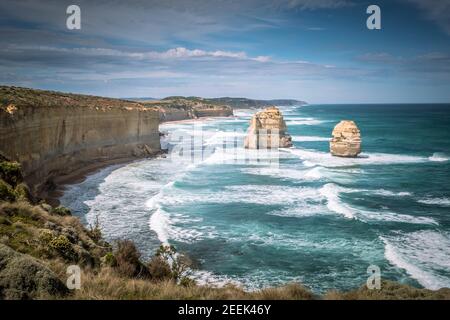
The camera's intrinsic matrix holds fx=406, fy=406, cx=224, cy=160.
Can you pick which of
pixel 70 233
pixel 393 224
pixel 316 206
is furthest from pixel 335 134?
pixel 70 233

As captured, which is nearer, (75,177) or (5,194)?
(5,194)

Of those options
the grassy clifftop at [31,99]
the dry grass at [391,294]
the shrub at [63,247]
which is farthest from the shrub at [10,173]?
the dry grass at [391,294]

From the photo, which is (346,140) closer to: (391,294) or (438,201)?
(438,201)

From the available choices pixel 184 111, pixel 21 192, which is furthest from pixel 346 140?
pixel 184 111

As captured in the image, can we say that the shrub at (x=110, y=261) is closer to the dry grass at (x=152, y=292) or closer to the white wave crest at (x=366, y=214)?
the dry grass at (x=152, y=292)

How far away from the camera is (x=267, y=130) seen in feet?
179

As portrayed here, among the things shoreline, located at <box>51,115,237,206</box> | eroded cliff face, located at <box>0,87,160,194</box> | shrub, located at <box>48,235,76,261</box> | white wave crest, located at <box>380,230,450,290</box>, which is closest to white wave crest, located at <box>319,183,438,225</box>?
Answer: white wave crest, located at <box>380,230,450,290</box>

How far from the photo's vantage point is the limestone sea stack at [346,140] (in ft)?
147

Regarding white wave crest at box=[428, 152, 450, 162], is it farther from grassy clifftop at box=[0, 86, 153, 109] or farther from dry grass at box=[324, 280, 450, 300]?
dry grass at box=[324, 280, 450, 300]

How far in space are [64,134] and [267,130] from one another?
89.3ft

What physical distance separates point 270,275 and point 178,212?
9.89 meters

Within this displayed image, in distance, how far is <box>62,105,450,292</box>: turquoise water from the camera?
16.4 metres

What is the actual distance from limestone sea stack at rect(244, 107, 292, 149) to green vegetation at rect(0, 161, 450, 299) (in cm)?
4038

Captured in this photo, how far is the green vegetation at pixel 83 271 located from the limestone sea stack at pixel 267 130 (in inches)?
1590
